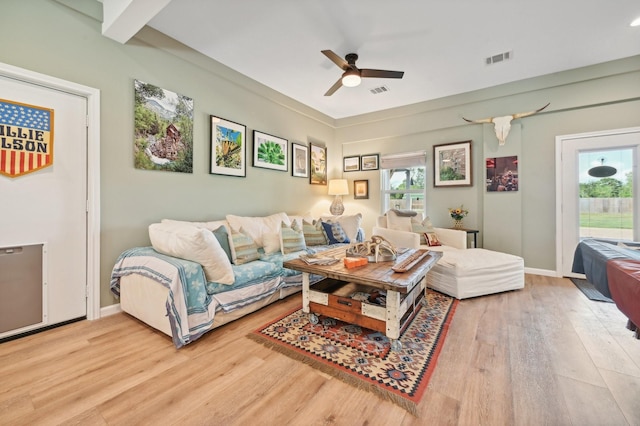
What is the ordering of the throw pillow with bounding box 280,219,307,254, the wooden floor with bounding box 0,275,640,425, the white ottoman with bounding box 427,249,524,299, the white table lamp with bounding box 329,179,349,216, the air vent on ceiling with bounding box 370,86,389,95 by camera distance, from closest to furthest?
the wooden floor with bounding box 0,275,640,425
the white ottoman with bounding box 427,249,524,299
the throw pillow with bounding box 280,219,307,254
the air vent on ceiling with bounding box 370,86,389,95
the white table lamp with bounding box 329,179,349,216

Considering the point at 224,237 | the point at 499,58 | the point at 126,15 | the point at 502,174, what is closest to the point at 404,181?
the point at 502,174

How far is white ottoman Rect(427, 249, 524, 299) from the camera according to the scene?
2832 mm

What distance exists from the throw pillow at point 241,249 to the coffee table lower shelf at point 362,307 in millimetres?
790

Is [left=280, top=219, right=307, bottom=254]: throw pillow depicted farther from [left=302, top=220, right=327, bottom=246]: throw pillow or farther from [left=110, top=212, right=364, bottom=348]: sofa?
[left=302, top=220, right=327, bottom=246]: throw pillow

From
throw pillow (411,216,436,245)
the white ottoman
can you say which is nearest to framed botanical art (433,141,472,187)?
throw pillow (411,216,436,245)

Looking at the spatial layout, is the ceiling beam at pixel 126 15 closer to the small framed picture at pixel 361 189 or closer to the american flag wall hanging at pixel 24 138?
the american flag wall hanging at pixel 24 138

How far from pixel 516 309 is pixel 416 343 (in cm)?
139

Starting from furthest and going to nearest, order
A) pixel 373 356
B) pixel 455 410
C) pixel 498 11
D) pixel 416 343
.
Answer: pixel 498 11
pixel 416 343
pixel 373 356
pixel 455 410

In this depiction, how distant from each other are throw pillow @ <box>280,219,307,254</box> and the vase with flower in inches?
102

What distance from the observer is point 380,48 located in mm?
3012

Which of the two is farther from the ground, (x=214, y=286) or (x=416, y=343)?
(x=214, y=286)

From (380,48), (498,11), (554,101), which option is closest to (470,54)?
(498,11)

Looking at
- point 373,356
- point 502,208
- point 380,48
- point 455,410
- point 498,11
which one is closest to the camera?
point 455,410

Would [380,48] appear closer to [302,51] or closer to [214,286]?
[302,51]
